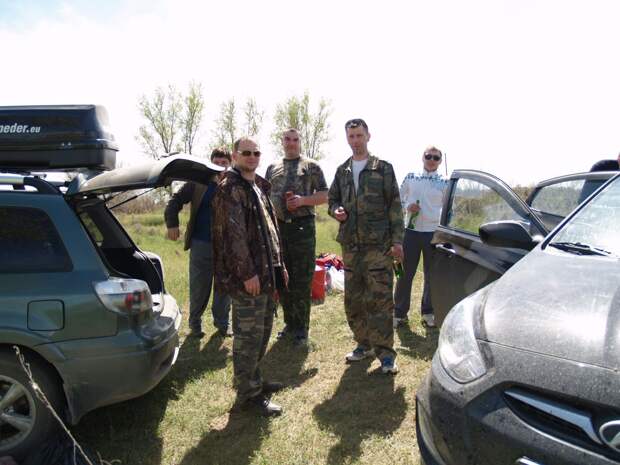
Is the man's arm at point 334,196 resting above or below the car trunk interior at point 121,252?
above

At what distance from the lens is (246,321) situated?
124 inches

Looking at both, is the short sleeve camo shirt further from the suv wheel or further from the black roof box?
the suv wheel

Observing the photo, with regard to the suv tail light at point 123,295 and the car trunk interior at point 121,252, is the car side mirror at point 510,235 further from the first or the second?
the car trunk interior at point 121,252

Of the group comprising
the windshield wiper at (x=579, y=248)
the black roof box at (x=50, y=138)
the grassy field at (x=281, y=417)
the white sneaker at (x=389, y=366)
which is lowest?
the grassy field at (x=281, y=417)

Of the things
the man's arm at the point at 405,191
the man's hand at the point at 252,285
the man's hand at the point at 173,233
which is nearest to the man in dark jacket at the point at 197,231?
the man's hand at the point at 173,233

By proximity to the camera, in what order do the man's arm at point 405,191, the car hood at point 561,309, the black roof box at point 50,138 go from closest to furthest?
the car hood at point 561,309
the black roof box at point 50,138
the man's arm at point 405,191

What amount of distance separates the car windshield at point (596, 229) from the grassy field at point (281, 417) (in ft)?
5.06

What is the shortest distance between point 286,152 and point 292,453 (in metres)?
2.83

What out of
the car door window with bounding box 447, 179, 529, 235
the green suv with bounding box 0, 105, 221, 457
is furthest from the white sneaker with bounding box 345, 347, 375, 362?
the green suv with bounding box 0, 105, 221, 457

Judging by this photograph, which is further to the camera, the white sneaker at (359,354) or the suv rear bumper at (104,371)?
the white sneaker at (359,354)

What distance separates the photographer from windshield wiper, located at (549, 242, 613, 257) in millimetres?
2349

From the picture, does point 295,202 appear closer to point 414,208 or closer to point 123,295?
point 414,208

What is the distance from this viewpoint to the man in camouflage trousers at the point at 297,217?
4594 mm

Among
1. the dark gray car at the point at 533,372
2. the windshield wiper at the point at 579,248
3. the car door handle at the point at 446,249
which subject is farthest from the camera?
the car door handle at the point at 446,249
